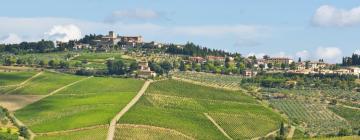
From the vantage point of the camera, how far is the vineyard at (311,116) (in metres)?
118

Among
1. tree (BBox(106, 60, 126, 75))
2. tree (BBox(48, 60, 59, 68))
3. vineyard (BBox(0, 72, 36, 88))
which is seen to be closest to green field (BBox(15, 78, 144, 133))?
vineyard (BBox(0, 72, 36, 88))

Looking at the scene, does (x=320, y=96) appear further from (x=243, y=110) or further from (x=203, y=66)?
(x=203, y=66)

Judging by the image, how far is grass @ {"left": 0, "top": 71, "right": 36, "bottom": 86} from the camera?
14582 centimetres

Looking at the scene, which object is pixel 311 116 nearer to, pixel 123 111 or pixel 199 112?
pixel 199 112

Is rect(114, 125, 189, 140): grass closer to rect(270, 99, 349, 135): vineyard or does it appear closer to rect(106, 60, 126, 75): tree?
rect(270, 99, 349, 135): vineyard

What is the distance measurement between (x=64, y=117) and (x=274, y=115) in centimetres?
3490

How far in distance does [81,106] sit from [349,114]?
4564 centimetres

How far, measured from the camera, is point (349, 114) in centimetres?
12975

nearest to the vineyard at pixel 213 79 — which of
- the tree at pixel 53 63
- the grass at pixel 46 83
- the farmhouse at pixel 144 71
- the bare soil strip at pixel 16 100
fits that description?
the farmhouse at pixel 144 71

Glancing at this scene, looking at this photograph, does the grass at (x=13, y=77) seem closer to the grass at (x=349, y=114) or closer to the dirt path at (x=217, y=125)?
the dirt path at (x=217, y=125)

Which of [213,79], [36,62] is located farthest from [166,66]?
[36,62]

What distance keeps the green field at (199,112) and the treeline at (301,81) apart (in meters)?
20.1

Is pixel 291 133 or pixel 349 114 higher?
pixel 349 114

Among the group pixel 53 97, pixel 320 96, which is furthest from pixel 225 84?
pixel 53 97
